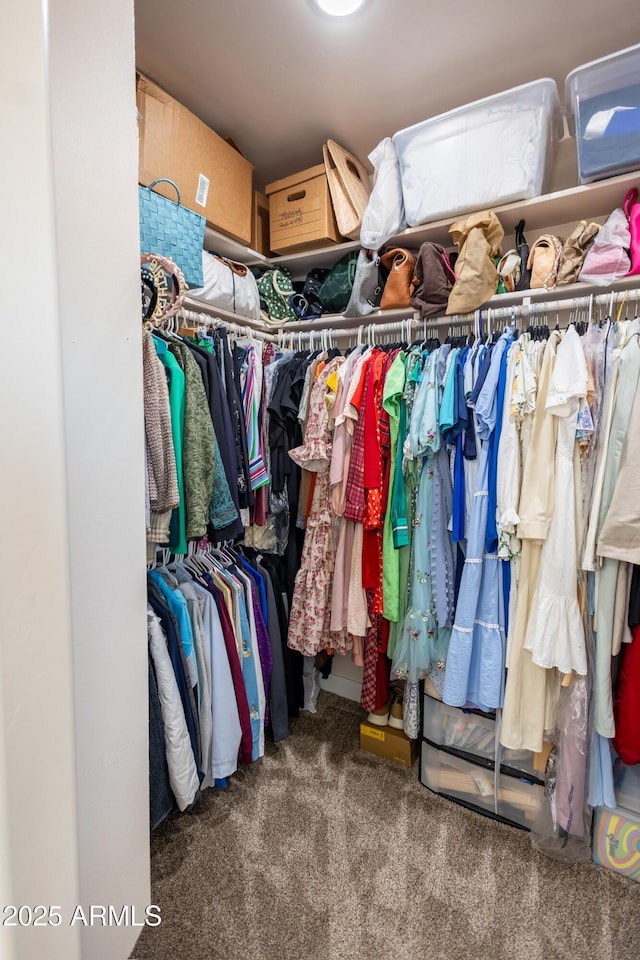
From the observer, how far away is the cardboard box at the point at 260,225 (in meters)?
2.12

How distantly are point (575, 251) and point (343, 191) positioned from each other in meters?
0.99

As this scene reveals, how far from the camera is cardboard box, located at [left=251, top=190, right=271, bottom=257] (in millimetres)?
2117

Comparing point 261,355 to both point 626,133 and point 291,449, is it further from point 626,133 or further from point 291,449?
point 626,133

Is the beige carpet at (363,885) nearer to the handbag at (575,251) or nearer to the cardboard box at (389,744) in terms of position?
the cardboard box at (389,744)

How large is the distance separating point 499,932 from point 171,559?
1.56m

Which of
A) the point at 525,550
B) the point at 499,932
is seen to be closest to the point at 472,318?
the point at 525,550

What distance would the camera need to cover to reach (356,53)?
1.55 m

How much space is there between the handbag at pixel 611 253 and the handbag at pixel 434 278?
457 mm

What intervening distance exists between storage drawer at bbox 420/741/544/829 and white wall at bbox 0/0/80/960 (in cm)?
151

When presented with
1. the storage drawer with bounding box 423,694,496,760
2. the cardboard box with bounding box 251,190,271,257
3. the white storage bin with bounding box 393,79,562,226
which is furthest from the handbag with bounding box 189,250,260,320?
the storage drawer with bounding box 423,694,496,760

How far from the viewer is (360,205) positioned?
197cm

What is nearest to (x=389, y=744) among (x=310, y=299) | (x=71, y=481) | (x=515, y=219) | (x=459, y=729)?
(x=459, y=729)

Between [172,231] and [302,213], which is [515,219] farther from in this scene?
[172,231]

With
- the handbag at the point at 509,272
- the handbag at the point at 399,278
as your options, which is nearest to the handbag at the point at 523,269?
the handbag at the point at 509,272
